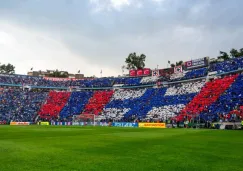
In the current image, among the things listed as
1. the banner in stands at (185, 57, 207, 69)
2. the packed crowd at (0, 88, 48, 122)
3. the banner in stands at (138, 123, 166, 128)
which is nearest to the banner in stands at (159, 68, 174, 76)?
the banner in stands at (185, 57, 207, 69)

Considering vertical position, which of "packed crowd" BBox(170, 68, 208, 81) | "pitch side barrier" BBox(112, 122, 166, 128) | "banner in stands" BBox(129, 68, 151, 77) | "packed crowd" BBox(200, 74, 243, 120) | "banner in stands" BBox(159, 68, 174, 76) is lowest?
"pitch side barrier" BBox(112, 122, 166, 128)

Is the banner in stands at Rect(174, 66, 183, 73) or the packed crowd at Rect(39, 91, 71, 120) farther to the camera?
the packed crowd at Rect(39, 91, 71, 120)

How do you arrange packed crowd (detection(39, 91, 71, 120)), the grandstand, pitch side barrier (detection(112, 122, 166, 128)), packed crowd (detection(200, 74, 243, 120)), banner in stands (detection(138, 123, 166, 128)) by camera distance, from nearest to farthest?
packed crowd (detection(200, 74, 243, 120)), the grandstand, banner in stands (detection(138, 123, 166, 128)), pitch side barrier (detection(112, 122, 166, 128)), packed crowd (detection(39, 91, 71, 120))

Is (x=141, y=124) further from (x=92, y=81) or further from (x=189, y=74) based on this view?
(x=92, y=81)

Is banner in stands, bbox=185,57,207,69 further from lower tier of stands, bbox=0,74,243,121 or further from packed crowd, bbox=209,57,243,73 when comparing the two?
lower tier of stands, bbox=0,74,243,121

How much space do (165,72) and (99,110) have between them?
24672mm

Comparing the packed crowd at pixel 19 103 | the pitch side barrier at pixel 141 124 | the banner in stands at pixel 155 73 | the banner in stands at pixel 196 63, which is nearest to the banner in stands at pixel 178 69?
the banner in stands at pixel 196 63

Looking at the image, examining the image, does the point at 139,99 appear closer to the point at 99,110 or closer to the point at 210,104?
the point at 99,110

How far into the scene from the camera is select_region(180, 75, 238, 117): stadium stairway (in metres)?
63.0

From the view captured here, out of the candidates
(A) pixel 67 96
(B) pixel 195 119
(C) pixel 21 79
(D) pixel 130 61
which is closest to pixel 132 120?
(B) pixel 195 119

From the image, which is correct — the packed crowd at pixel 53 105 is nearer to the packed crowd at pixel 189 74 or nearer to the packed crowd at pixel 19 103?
the packed crowd at pixel 19 103

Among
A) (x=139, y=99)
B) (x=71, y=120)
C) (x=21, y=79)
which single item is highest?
(x=21, y=79)

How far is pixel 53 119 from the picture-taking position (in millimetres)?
87312

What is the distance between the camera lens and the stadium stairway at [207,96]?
63031mm
